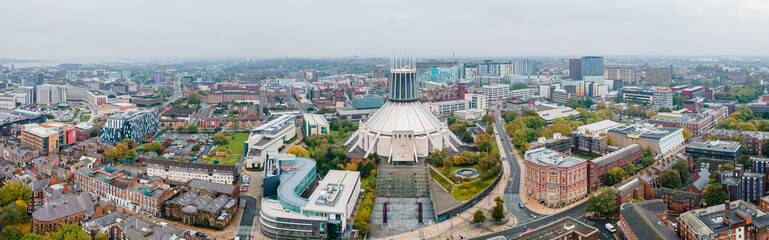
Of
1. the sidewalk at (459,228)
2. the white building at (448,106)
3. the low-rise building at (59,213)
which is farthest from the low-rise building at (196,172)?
the white building at (448,106)

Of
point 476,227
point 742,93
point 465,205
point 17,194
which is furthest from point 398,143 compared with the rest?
point 742,93

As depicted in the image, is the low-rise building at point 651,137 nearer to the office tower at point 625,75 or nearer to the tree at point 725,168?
the tree at point 725,168

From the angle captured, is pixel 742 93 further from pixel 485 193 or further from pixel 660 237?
pixel 660 237

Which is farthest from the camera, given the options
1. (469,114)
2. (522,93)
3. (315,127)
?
(522,93)

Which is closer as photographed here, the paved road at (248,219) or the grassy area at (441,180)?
the paved road at (248,219)

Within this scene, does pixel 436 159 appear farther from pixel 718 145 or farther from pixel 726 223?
pixel 718 145

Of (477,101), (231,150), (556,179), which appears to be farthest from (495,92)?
(556,179)

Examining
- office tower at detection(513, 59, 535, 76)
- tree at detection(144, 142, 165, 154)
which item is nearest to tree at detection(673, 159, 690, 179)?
tree at detection(144, 142, 165, 154)
